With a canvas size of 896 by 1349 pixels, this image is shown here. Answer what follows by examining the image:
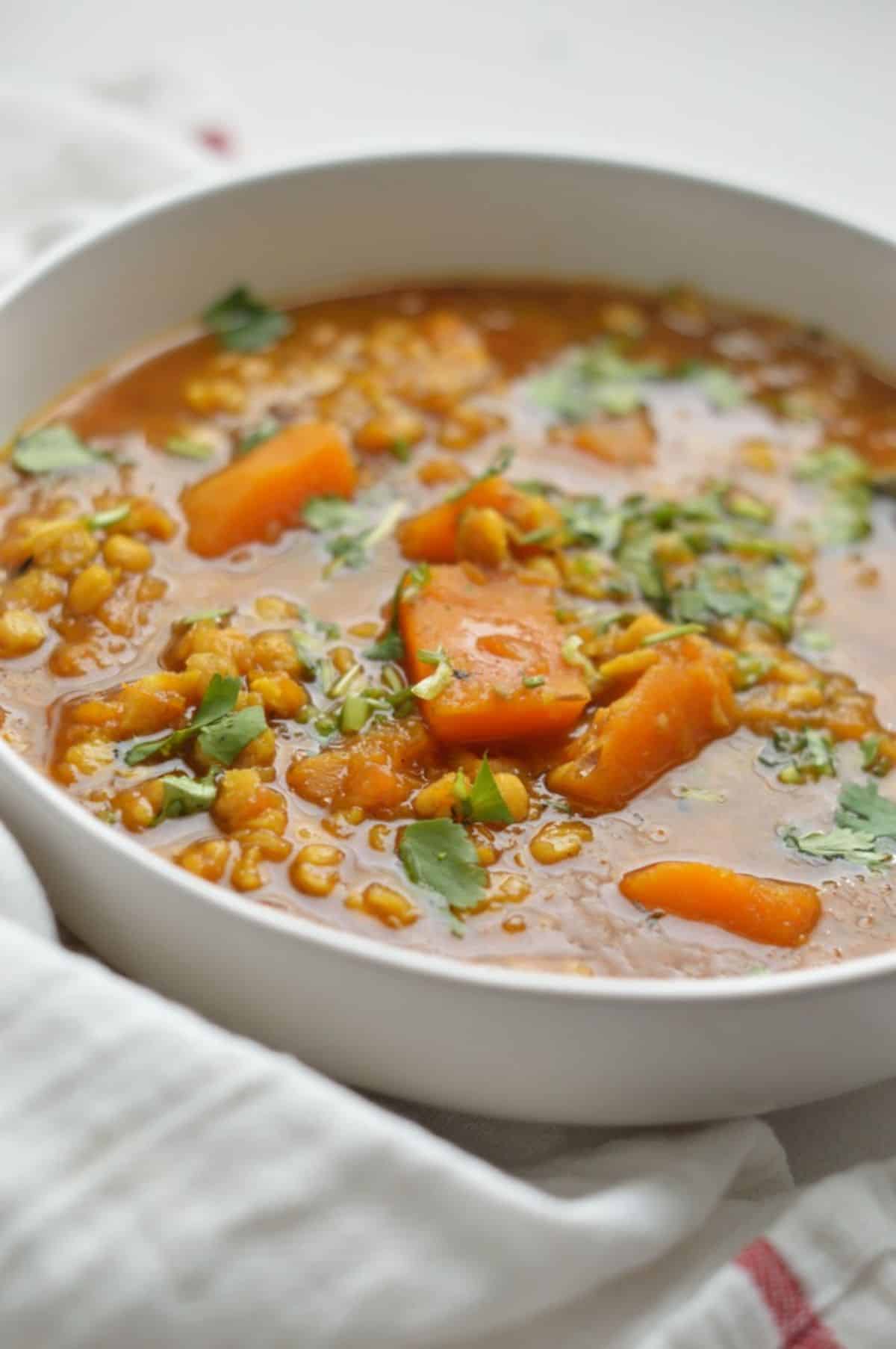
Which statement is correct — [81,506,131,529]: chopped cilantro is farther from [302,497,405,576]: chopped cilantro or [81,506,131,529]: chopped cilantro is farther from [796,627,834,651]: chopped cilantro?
→ [796,627,834,651]: chopped cilantro

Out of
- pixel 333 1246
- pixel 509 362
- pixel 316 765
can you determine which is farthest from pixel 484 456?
pixel 333 1246

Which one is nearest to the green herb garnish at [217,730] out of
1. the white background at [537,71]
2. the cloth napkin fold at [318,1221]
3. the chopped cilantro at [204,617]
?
the chopped cilantro at [204,617]

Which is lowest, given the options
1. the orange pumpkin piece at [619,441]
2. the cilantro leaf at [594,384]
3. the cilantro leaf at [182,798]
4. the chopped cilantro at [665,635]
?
the cilantro leaf at [182,798]

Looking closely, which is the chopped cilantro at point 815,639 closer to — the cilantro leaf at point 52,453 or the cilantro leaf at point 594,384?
the cilantro leaf at point 594,384

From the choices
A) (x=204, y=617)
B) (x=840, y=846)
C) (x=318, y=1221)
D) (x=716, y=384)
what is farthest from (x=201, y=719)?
(x=716, y=384)

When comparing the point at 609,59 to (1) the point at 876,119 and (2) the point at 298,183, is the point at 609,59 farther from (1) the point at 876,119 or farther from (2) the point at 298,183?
(2) the point at 298,183

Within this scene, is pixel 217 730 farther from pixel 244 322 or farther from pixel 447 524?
pixel 244 322

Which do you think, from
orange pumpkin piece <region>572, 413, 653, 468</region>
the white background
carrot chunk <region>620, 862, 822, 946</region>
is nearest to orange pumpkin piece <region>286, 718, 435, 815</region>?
carrot chunk <region>620, 862, 822, 946</region>

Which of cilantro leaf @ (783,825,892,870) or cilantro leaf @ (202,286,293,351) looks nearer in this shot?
cilantro leaf @ (783,825,892,870)
